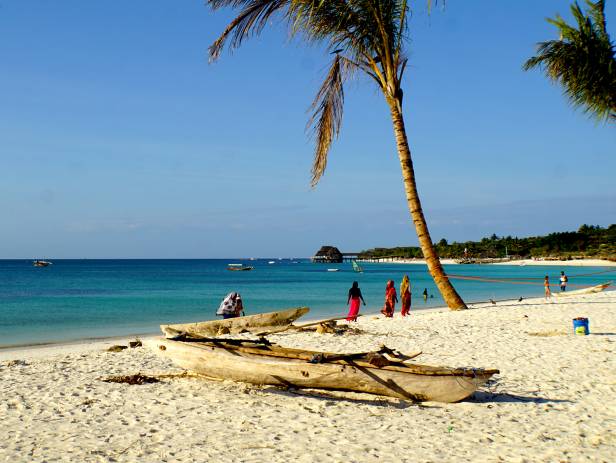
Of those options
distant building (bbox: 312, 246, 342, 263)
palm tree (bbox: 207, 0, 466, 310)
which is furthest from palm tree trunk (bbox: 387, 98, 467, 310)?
distant building (bbox: 312, 246, 342, 263)

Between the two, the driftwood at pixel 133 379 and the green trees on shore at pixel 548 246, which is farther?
the green trees on shore at pixel 548 246

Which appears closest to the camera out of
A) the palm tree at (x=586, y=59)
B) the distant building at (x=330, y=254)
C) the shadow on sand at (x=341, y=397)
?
the shadow on sand at (x=341, y=397)

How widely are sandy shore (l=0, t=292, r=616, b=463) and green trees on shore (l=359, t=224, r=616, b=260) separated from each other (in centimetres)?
9918


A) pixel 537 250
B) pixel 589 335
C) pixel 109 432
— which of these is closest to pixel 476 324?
pixel 589 335

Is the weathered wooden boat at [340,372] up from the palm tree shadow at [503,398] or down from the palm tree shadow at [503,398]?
up

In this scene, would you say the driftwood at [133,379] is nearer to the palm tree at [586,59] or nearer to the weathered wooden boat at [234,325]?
the weathered wooden boat at [234,325]

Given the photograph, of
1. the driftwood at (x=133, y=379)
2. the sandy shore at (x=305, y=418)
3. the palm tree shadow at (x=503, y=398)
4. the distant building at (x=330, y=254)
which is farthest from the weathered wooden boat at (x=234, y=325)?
the distant building at (x=330, y=254)

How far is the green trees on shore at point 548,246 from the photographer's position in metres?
111

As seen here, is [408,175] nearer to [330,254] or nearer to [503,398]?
[503,398]

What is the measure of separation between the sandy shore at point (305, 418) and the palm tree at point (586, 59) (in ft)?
19.8

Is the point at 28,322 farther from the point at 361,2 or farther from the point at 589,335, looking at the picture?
the point at 589,335

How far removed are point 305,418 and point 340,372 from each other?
0.67 metres

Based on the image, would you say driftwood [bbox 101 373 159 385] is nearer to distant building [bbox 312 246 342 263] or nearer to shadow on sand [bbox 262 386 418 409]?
shadow on sand [bbox 262 386 418 409]

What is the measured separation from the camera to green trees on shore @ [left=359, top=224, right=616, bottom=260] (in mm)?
110562
